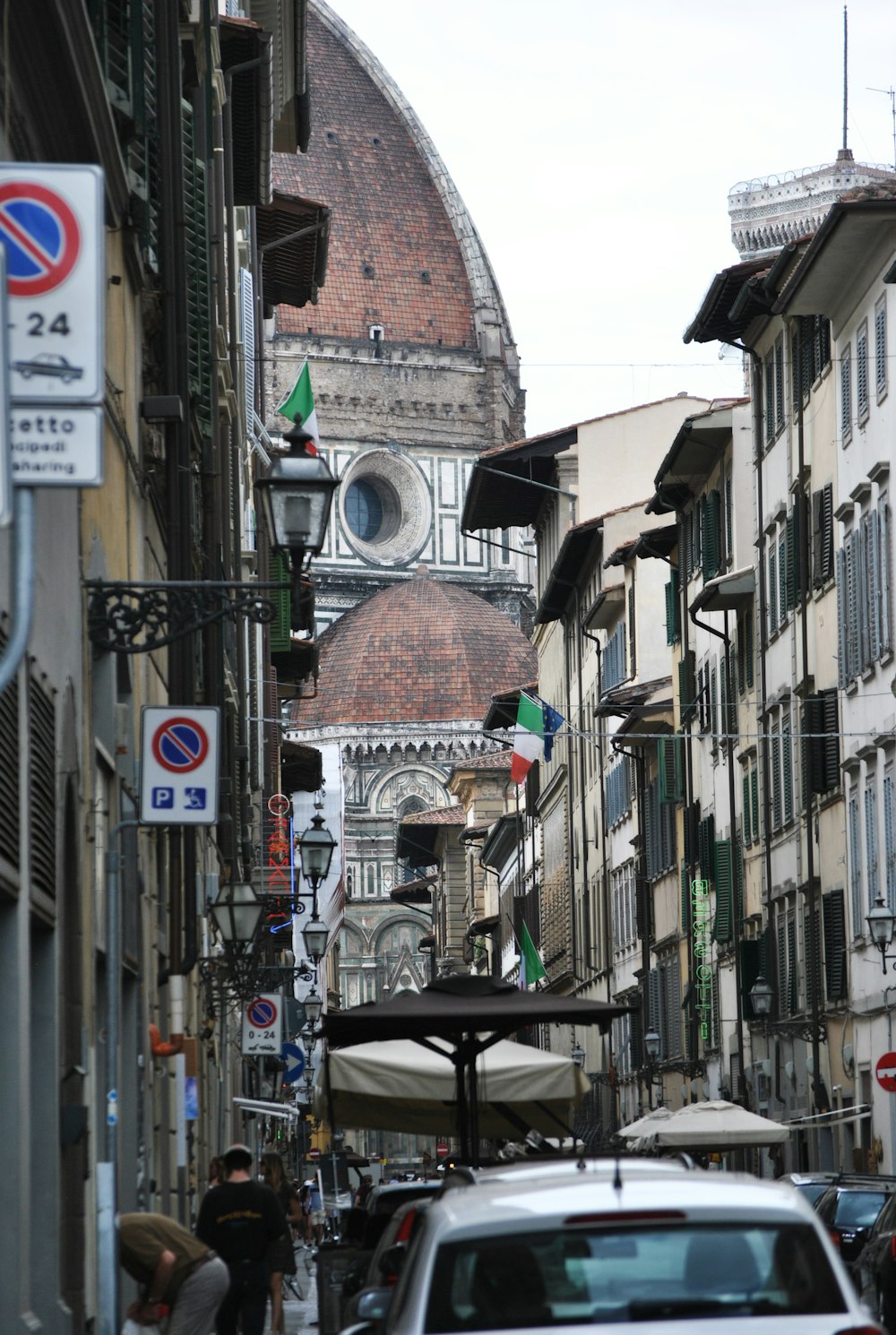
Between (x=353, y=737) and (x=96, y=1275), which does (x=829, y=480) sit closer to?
(x=96, y=1275)

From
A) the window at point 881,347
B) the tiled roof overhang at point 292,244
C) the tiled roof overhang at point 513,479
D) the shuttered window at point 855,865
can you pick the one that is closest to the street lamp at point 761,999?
the shuttered window at point 855,865

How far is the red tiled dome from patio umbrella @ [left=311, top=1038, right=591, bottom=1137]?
123870 mm

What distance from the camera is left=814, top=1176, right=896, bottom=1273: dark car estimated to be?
1750 centimetres

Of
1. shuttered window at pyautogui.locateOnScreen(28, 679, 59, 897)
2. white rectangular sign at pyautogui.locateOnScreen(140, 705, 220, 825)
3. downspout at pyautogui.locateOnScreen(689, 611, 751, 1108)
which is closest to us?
shuttered window at pyautogui.locateOnScreen(28, 679, 59, 897)

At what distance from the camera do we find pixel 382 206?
15025 centimetres

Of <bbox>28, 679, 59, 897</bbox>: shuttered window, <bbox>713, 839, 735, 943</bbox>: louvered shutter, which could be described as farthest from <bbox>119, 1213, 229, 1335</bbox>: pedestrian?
<bbox>713, 839, 735, 943</bbox>: louvered shutter

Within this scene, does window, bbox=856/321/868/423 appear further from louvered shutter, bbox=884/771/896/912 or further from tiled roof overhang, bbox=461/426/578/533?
tiled roof overhang, bbox=461/426/578/533

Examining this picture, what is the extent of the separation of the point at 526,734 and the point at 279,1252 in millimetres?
30270

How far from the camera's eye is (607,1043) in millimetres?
55125

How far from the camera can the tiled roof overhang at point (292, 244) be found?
135 ft

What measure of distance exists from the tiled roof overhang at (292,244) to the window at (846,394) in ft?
40.0

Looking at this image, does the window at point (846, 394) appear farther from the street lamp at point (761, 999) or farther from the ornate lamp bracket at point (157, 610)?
the ornate lamp bracket at point (157, 610)

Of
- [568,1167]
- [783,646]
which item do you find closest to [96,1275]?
[568,1167]

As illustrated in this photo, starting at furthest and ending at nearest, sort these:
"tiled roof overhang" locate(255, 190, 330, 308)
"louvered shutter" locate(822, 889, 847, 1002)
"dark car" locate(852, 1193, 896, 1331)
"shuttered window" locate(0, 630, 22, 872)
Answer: "tiled roof overhang" locate(255, 190, 330, 308), "louvered shutter" locate(822, 889, 847, 1002), "dark car" locate(852, 1193, 896, 1331), "shuttered window" locate(0, 630, 22, 872)
